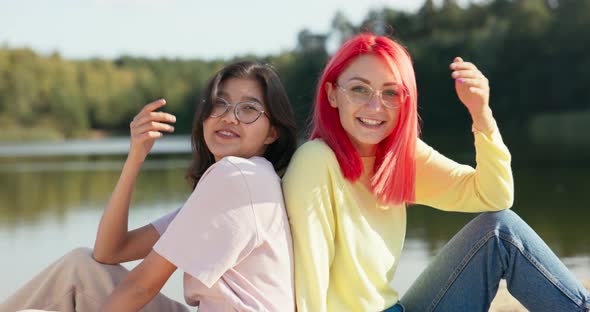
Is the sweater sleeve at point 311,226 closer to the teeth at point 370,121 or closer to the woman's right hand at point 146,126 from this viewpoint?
the teeth at point 370,121

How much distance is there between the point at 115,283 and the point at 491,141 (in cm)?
107

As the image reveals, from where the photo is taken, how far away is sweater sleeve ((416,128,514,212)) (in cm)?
208

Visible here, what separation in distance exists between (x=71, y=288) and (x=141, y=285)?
336 millimetres

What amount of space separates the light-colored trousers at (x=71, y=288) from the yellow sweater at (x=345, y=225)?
19.6 inches

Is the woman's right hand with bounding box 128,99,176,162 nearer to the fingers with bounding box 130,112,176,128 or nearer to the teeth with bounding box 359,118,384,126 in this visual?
the fingers with bounding box 130,112,176,128

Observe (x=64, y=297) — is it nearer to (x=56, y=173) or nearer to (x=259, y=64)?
(x=259, y=64)

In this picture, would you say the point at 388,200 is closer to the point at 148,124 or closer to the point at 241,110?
the point at 241,110

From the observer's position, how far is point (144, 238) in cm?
219

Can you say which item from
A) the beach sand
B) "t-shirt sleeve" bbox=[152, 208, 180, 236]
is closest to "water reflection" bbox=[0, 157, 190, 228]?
the beach sand

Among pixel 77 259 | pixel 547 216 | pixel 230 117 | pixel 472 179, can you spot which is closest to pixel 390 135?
pixel 472 179

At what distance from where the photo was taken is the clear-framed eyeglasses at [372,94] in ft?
6.47

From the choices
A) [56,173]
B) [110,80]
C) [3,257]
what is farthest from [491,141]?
[110,80]

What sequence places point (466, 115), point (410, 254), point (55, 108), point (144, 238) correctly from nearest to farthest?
point (144, 238) < point (410, 254) < point (466, 115) < point (55, 108)

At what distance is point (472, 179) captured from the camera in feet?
7.00
